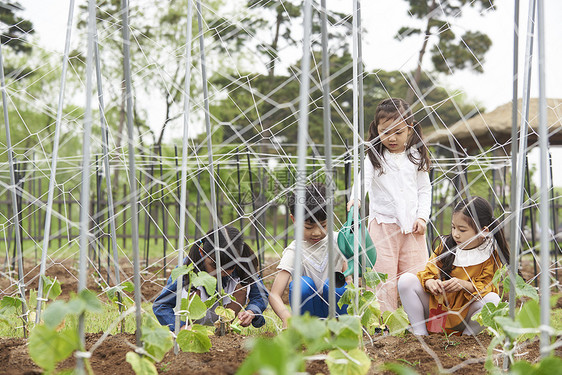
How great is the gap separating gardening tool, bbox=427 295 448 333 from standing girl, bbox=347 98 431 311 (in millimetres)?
201

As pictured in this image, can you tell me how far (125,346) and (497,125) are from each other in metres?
6.00

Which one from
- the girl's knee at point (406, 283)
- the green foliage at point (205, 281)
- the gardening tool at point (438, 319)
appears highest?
the green foliage at point (205, 281)

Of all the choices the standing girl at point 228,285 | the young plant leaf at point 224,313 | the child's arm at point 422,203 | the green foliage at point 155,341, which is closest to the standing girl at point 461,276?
the child's arm at point 422,203

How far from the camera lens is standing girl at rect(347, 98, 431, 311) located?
2.36m

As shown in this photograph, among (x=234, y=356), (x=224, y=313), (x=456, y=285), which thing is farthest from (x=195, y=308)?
(x=456, y=285)

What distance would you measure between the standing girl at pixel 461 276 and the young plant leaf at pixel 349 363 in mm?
1072

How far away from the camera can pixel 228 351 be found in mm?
1581

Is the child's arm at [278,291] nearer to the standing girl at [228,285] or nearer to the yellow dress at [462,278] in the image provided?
the standing girl at [228,285]

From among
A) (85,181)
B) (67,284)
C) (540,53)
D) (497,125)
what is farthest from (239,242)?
(497,125)

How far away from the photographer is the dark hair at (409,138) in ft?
7.59

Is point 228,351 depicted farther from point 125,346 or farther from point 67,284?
point 67,284

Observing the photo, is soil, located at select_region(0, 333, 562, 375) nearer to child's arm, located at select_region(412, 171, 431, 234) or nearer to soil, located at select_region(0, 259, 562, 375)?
soil, located at select_region(0, 259, 562, 375)

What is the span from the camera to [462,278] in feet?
7.14

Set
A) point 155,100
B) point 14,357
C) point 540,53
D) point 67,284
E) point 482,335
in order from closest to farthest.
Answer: point 540,53, point 14,357, point 482,335, point 67,284, point 155,100
